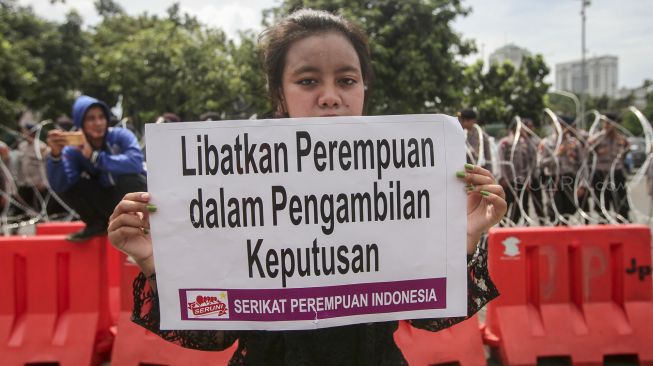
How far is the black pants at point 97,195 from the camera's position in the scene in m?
4.34

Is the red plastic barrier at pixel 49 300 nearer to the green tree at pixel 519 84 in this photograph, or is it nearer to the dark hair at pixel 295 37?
the dark hair at pixel 295 37

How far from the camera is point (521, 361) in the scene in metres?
4.29

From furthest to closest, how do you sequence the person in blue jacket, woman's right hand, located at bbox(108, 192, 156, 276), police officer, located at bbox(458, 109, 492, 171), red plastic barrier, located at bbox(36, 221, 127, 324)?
police officer, located at bbox(458, 109, 492, 171), red plastic barrier, located at bbox(36, 221, 127, 324), the person in blue jacket, woman's right hand, located at bbox(108, 192, 156, 276)

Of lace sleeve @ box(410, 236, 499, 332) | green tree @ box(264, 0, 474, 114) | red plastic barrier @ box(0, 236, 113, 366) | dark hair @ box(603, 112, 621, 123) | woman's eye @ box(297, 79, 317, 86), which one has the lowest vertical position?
red plastic barrier @ box(0, 236, 113, 366)

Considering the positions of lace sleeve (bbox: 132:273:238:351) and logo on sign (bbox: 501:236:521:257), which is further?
logo on sign (bbox: 501:236:521:257)

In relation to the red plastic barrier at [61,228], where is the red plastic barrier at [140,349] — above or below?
below

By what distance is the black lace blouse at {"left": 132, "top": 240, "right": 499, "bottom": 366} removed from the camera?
159 centimetres

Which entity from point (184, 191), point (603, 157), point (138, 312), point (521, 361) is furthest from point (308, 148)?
point (603, 157)

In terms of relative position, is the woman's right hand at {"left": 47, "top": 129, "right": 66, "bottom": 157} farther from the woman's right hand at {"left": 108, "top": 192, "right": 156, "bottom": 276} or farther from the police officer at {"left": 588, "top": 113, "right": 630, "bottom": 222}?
the police officer at {"left": 588, "top": 113, "right": 630, "bottom": 222}

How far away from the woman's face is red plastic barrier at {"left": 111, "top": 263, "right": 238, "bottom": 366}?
3085 mm

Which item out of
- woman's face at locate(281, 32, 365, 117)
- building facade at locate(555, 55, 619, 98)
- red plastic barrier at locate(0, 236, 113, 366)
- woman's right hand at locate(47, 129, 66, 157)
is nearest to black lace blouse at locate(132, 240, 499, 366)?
woman's face at locate(281, 32, 365, 117)

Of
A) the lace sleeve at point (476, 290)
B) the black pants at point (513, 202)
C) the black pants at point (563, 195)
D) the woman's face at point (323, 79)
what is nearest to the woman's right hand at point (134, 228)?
the woman's face at point (323, 79)

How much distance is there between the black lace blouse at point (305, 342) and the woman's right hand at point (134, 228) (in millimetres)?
145

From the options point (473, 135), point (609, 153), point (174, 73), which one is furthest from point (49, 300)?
point (174, 73)
